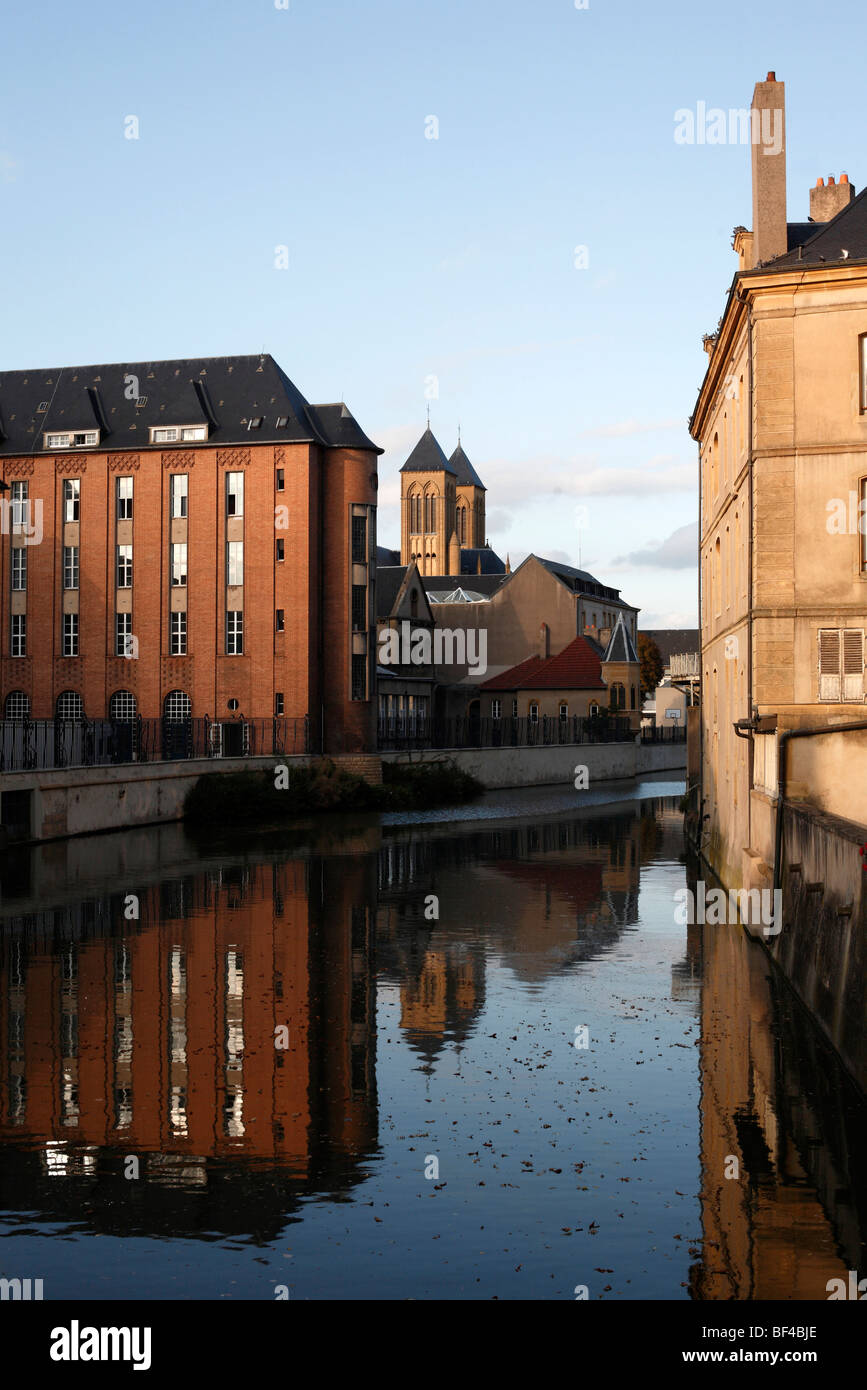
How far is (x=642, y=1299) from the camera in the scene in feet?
25.4

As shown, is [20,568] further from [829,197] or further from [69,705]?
[829,197]

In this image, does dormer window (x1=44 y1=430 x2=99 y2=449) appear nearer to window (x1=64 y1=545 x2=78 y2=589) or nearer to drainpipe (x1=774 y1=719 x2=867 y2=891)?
window (x1=64 y1=545 x2=78 y2=589)

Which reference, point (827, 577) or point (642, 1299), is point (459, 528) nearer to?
point (827, 577)

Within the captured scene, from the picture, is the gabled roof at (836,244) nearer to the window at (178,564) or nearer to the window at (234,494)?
the window at (234,494)

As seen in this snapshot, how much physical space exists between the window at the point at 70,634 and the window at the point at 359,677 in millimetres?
13491

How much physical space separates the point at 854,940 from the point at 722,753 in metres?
16.3

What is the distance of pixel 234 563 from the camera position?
62719 millimetres

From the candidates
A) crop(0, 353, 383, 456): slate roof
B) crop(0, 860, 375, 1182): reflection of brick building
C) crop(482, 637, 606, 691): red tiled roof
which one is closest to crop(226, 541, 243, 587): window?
crop(0, 353, 383, 456): slate roof

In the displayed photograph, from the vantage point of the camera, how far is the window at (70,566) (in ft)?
214

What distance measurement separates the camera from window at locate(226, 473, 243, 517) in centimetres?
6272

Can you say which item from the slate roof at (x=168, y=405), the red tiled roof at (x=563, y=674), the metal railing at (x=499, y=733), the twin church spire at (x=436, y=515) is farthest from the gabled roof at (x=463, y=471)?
the slate roof at (x=168, y=405)

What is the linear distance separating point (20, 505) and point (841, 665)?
52141mm

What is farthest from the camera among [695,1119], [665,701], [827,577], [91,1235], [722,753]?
[665,701]
